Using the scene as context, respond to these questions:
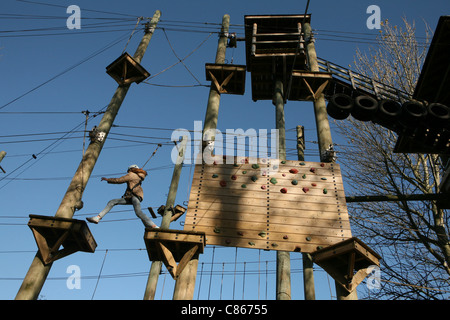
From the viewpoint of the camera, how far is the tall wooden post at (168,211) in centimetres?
1064

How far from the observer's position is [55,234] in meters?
6.13

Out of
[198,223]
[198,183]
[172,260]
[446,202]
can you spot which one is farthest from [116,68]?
[446,202]

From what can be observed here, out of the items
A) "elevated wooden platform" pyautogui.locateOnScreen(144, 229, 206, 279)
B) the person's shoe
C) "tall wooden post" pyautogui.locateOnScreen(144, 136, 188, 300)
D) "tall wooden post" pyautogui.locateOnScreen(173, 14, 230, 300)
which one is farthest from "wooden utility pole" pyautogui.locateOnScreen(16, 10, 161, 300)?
"tall wooden post" pyautogui.locateOnScreen(144, 136, 188, 300)

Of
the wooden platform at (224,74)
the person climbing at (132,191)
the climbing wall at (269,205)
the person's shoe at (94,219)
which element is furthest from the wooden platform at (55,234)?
the wooden platform at (224,74)

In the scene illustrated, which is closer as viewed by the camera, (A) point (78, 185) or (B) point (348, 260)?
(B) point (348, 260)

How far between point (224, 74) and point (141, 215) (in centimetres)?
508

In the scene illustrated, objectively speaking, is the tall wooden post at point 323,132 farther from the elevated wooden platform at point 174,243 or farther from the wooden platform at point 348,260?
the elevated wooden platform at point 174,243

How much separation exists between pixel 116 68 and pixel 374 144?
38.0 feet

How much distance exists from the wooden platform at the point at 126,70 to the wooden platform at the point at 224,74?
6.01 ft

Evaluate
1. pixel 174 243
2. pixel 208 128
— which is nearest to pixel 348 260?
pixel 174 243

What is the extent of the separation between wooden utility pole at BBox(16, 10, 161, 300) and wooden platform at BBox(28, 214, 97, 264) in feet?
0.67

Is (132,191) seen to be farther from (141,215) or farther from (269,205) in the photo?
(269,205)

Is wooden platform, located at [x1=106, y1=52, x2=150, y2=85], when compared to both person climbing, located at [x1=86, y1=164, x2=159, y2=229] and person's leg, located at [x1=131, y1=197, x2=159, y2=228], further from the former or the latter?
person's leg, located at [x1=131, y1=197, x2=159, y2=228]

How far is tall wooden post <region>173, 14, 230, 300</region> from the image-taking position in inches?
218
